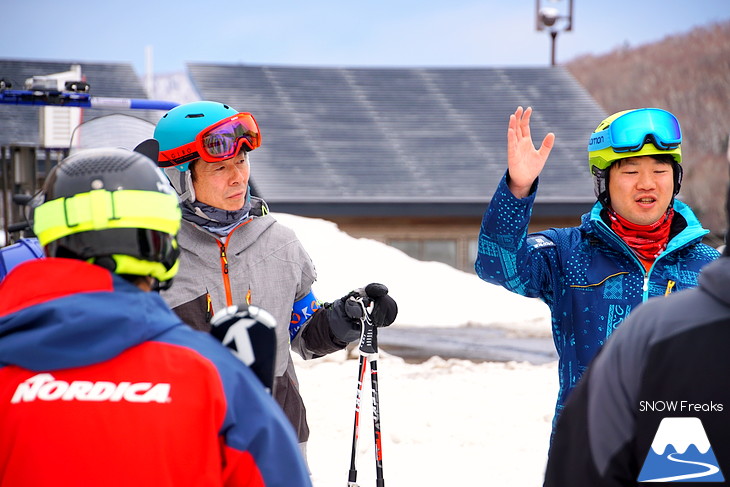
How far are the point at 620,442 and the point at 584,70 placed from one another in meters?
113

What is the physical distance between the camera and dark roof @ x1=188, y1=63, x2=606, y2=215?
24281 millimetres

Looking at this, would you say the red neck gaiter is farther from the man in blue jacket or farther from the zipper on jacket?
the zipper on jacket

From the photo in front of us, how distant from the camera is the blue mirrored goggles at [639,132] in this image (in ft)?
11.7

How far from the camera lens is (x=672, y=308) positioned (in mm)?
1776

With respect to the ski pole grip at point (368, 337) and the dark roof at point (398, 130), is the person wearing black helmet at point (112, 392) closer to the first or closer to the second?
the ski pole grip at point (368, 337)

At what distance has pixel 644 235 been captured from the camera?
11.6 ft

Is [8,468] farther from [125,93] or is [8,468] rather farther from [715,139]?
[715,139]

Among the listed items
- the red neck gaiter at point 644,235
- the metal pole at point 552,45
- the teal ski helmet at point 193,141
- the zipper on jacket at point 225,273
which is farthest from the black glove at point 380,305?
the metal pole at point 552,45

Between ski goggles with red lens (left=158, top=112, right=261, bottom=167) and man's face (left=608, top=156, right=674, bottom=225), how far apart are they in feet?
4.79

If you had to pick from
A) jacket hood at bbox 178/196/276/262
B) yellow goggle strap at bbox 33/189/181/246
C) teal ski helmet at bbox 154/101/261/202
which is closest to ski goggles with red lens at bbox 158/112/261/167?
teal ski helmet at bbox 154/101/261/202

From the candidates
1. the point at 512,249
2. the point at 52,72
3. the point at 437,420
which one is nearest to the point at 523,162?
the point at 512,249

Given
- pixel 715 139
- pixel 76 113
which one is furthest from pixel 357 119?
pixel 715 139

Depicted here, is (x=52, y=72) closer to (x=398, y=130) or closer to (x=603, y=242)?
(x=398, y=130)

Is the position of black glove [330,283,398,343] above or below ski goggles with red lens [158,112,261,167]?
below
